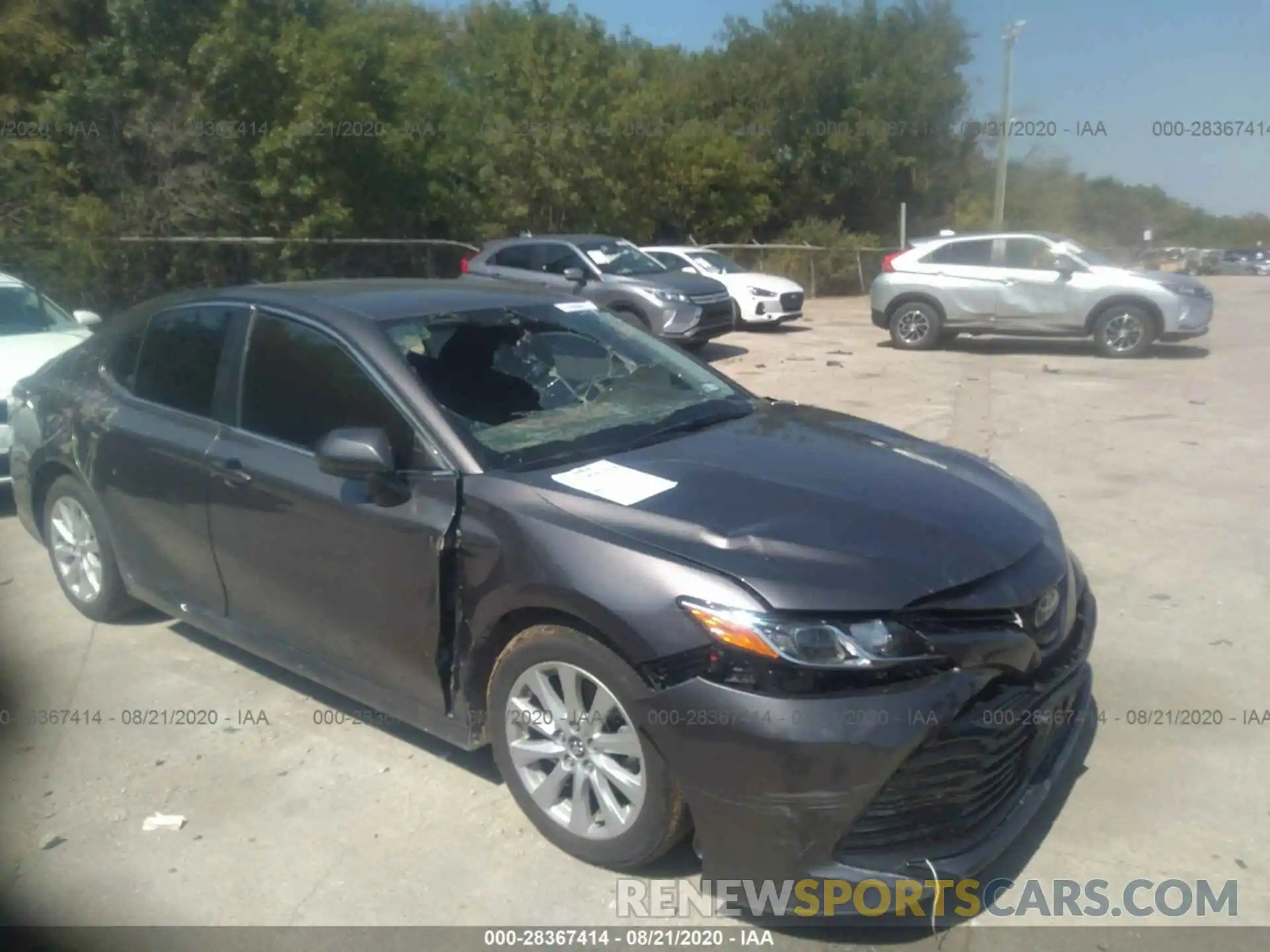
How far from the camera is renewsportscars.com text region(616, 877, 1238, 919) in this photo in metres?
3.17

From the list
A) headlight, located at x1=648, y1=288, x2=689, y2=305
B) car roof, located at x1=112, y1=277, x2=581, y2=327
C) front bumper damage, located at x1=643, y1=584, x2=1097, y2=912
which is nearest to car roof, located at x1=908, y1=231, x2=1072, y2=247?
headlight, located at x1=648, y1=288, x2=689, y2=305

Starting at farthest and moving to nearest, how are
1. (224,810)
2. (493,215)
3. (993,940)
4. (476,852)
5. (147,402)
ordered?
(493,215)
(147,402)
(224,810)
(476,852)
(993,940)

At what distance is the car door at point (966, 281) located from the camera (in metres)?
15.4

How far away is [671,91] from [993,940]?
32.9 meters

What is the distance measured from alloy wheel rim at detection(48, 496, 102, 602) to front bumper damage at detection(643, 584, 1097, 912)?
134 inches

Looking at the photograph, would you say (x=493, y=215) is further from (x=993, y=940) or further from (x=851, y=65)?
(x=993, y=940)

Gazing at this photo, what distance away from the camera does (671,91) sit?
33.6 m

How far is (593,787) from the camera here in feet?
11.4

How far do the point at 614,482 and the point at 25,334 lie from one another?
6.56 m

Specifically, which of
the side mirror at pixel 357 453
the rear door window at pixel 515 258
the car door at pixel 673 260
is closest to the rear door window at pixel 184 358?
the side mirror at pixel 357 453

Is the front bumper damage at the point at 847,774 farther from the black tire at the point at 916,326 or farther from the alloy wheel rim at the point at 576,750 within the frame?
the black tire at the point at 916,326

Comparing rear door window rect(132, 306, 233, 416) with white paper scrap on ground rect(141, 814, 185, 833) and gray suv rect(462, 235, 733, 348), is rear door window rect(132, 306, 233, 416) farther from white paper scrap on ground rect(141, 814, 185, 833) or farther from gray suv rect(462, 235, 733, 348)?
gray suv rect(462, 235, 733, 348)

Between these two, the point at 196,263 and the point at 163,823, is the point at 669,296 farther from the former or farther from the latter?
the point at 163,823

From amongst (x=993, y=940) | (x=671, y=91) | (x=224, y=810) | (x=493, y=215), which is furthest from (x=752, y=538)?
(x=671, y=91)
